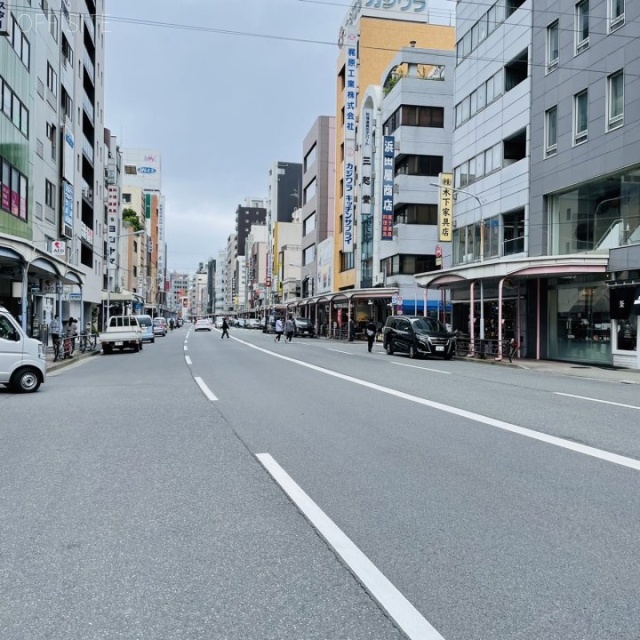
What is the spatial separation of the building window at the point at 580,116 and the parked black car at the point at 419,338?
9256mm

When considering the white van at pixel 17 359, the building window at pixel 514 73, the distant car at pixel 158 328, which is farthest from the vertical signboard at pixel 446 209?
the distant car at pixel 158 328

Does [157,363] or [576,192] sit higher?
[576,192]

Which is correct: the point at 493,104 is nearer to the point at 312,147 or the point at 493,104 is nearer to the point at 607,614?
the point at 607,614

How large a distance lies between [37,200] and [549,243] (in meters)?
A: 24.8

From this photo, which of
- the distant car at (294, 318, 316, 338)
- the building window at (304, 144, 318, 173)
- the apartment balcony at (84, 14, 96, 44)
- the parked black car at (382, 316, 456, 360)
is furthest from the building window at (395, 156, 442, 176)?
the building window at (304, 144, 318, 173)

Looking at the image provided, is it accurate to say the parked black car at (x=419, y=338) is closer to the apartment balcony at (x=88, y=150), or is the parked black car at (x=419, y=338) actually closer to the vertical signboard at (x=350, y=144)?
the vertical signboard at (x=350, y=144)

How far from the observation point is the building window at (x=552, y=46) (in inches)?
1003

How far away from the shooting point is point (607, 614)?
3.16 meters

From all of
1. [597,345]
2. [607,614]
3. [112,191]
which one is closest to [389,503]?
[607,614]

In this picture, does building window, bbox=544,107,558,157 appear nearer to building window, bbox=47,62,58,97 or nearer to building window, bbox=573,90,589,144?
building window, bbox=573,90,589,144

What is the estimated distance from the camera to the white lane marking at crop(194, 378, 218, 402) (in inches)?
458

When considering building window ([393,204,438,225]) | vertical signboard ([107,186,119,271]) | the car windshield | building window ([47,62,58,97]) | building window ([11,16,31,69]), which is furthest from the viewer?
vertical signboard ([107,186,119,271])

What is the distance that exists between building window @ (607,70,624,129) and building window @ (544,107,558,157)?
336 cm

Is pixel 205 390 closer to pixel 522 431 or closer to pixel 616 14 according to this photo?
pixel 522 431
